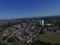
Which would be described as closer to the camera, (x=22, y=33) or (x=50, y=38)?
(x=50, y=38)

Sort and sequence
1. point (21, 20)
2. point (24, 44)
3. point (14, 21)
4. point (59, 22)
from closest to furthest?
point (24, 44), point (59, 22), point (14, 21), point (21, 20)

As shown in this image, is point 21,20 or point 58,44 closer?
point 58,44

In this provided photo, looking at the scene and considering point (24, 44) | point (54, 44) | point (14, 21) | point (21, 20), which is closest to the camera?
point (54, 44)

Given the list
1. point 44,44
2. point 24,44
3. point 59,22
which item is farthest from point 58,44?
point 59,22

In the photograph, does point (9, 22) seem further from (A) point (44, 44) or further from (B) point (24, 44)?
(A) point (44, 44)

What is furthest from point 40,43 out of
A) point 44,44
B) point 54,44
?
point 54,44

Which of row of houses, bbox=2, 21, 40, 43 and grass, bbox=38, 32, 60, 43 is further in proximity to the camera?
row of houses, bbox=2, 21, 40, 43

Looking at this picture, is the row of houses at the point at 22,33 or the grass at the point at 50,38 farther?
the row of houses at the point at 22,33

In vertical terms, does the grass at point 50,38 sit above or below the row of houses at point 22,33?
above

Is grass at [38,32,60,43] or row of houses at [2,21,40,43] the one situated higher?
grass at [38,32,60,43]
